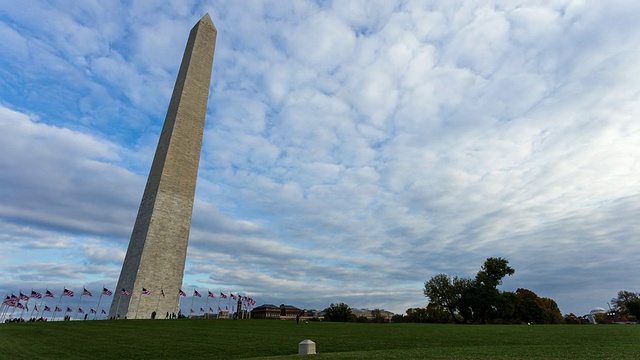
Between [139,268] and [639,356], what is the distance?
40.1 meters

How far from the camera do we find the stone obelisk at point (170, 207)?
3941 centimetres

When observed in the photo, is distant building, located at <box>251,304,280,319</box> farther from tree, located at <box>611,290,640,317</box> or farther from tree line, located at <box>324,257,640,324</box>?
tree, located at <box>611,290,640,317</box>

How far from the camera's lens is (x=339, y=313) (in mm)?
64562

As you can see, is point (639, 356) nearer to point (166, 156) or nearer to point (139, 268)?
point (139, 268)

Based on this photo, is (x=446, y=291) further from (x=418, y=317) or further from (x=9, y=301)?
(x=9, y=301)

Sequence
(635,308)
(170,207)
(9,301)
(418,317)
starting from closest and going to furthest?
(9,301) < (170,207) < (418,317) < (635,308)

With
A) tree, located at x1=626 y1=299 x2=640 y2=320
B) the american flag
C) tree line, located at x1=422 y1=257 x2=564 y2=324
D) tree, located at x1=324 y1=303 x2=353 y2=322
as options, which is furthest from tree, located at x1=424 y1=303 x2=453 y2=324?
the american flag

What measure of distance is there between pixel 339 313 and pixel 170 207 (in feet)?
119

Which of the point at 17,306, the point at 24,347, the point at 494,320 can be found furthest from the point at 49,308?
the point at 494,320

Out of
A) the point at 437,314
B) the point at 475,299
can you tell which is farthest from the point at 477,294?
the point at 437,314

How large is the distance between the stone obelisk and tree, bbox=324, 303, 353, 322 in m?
31.0

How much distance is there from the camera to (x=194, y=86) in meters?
48.3

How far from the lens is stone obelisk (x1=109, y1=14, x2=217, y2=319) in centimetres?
3941

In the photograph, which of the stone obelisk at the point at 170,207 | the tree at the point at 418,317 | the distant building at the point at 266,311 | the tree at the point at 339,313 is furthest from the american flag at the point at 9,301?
the distant building at the point at 266,311
